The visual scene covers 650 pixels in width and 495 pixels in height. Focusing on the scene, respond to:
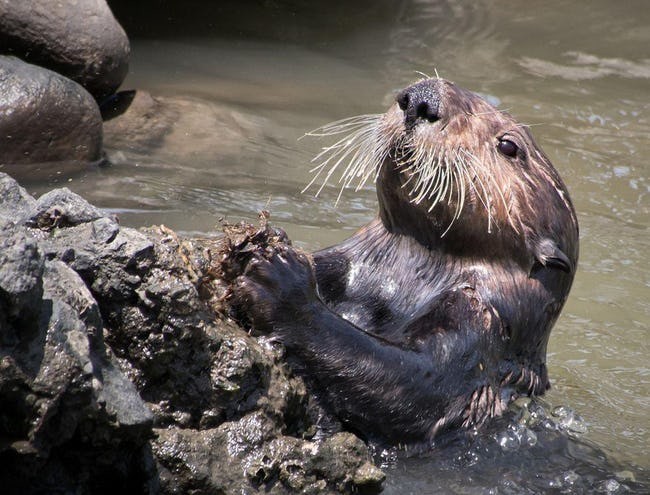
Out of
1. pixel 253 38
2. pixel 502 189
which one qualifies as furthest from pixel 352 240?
pixel 253 38

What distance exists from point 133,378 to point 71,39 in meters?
6.15

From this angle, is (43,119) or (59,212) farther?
(43,119)

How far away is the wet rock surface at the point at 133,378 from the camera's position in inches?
86.0

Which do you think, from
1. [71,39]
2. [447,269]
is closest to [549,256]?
[447,269]

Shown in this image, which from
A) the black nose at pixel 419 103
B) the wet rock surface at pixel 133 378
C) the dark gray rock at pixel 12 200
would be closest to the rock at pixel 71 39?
the black nose at pixel 419 103

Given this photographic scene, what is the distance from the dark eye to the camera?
422cm

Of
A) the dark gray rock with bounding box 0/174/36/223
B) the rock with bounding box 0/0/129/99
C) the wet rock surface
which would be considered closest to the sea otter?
the wet rock surface

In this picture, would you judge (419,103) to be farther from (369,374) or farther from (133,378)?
(133,378)

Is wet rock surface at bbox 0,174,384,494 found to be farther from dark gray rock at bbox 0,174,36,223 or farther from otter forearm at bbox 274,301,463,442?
otter forearm at bbox 274,301,463,442

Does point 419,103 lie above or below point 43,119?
above

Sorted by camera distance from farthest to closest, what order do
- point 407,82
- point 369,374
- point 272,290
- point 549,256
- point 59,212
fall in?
point 407,82 → point 549,256 → point 369,374 → point 272,290 → point 59,212

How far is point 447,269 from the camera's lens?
413cm

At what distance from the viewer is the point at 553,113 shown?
381 inches

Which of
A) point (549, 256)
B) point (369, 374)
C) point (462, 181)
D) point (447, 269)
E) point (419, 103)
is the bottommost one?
point (369, 374)
